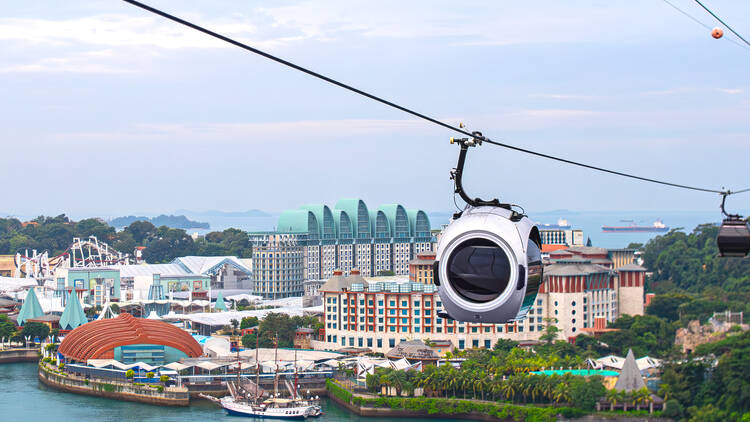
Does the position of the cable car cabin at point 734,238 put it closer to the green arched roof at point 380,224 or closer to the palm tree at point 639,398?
the palm tree at point 639,398

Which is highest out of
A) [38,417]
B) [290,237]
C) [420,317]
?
[290,237]

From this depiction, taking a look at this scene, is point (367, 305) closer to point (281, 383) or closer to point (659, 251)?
point (281, 383)

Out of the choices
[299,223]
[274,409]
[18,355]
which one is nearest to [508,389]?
[274,409]

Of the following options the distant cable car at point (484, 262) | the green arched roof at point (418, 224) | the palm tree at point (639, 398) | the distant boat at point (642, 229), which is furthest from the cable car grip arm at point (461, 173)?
the distant boat at point (642, 229)

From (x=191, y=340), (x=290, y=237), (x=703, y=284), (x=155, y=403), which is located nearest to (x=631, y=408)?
(x=155, y=403)

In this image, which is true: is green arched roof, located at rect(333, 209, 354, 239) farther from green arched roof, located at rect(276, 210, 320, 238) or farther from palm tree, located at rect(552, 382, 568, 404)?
palm tree, located at rect(552, 382, 568, 404)

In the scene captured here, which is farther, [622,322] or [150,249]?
[150,249]
